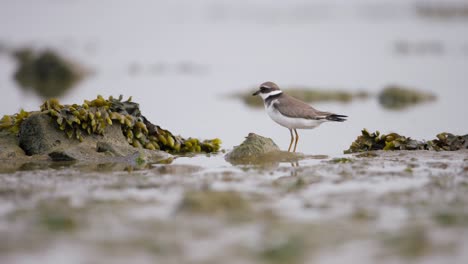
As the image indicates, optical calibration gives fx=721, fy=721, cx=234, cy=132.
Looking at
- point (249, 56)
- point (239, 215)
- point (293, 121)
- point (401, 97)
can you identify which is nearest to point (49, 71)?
point (249, 56)

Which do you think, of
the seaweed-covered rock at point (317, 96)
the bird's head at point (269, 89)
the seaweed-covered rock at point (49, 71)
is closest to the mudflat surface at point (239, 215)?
the bird's head at point (269, 89)

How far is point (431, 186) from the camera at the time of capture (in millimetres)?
7977

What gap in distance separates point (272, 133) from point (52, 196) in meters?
7.69

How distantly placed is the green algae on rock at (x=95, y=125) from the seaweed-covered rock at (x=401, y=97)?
8500 mm

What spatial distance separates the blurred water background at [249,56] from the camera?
54.7ft

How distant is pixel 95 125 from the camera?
1088 cm

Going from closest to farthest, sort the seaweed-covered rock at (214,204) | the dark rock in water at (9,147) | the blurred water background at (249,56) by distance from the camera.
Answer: the seaweed-covered rock at (214,204), the dark rock in water at (9,147), the blurred water background at (249,56)

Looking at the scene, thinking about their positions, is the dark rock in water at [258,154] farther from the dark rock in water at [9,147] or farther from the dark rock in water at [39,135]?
the dark rock in water at [9,147]

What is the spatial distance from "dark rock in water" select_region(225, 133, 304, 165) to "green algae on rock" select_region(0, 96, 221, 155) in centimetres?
113

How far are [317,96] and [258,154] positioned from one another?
31.0 feet

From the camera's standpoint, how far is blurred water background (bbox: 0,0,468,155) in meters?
16.7

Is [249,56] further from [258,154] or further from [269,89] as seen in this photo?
[258,154]

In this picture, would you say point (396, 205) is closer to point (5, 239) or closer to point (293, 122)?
point (5, 239)

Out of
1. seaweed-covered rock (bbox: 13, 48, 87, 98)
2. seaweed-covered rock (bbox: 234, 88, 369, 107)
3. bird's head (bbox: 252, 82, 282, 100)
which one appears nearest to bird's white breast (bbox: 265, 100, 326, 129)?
bird's head (bbox: 252, 82, 282, 100)
